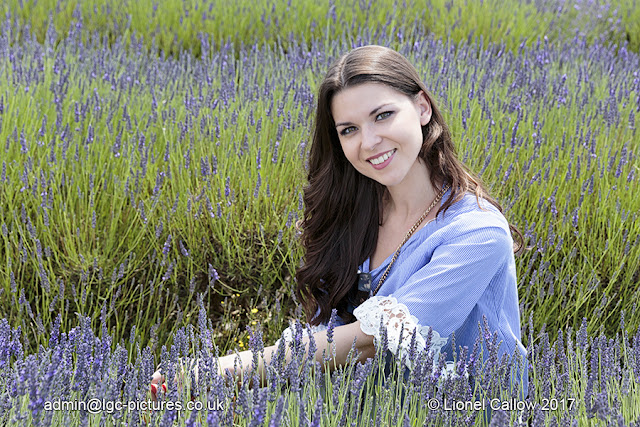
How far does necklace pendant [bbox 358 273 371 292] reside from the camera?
2203mm

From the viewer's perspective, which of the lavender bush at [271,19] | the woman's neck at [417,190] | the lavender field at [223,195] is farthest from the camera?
the lavender bush at [271,19]

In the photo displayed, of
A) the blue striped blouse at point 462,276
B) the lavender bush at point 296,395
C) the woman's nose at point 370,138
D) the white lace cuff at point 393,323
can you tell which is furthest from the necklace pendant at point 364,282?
the lavender bush at point 296,395

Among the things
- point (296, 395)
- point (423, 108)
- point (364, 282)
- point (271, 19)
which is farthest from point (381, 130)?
point (271, 19)

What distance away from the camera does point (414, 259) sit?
6.54 ft

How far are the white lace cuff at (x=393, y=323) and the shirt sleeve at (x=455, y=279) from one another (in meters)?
0.02

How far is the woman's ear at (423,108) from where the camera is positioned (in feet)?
7.18

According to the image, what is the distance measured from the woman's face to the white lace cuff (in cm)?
37

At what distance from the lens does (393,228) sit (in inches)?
88.9

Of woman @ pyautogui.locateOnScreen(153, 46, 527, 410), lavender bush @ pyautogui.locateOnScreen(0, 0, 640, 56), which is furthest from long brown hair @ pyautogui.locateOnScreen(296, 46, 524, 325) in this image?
lavender bush @ pyautogui.locateOnScreen(0, 0, 640, 56)

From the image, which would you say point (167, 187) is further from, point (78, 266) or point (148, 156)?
point (78, 266)

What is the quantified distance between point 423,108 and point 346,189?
1.19 ft

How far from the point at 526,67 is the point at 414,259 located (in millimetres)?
2391

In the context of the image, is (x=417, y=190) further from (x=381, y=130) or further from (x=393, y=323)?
(x=393, y=323)

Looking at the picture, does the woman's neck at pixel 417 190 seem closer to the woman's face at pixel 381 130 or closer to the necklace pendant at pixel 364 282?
the woman's face at pixel 381 130
